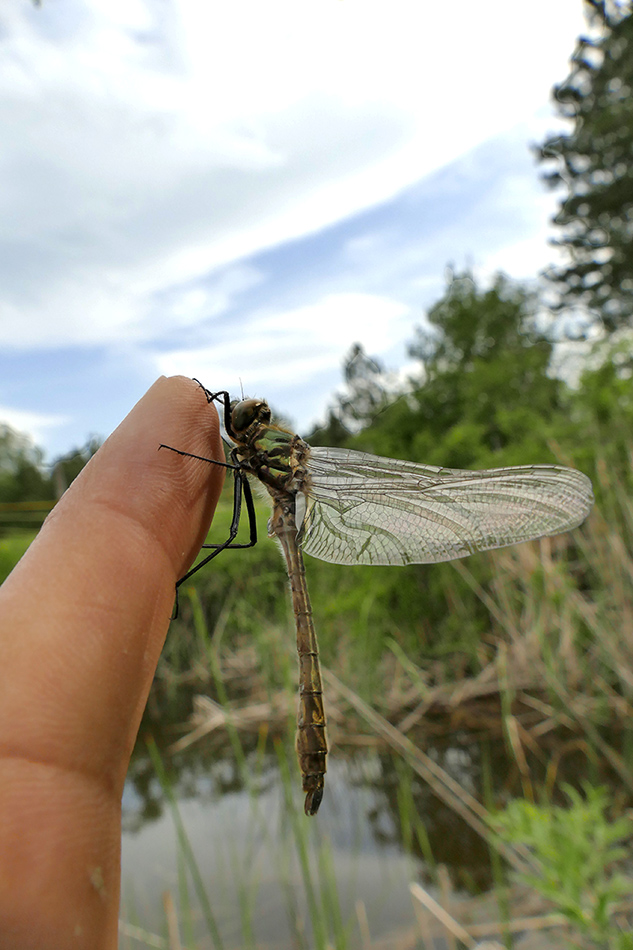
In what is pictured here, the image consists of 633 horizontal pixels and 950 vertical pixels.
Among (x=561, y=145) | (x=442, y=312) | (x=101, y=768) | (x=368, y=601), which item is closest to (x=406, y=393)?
(x=442, y=312)

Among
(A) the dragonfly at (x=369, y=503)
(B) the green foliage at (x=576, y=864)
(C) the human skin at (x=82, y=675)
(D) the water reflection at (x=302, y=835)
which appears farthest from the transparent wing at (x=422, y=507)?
(D) the water reflection at (x=302, y=835)

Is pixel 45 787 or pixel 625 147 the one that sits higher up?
pixel 625 147

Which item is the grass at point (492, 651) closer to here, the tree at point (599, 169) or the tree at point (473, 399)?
the tree at point (473, 399)

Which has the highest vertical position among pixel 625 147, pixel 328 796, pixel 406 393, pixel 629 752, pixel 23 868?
pixel 625 147

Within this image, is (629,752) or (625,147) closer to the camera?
(629,752)

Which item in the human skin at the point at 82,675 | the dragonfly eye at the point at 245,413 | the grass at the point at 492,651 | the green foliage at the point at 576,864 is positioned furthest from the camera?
the grass at the point at 492,651

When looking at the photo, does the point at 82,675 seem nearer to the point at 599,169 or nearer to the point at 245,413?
the point at 245,413

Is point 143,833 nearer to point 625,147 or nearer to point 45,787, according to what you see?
point 45,787
